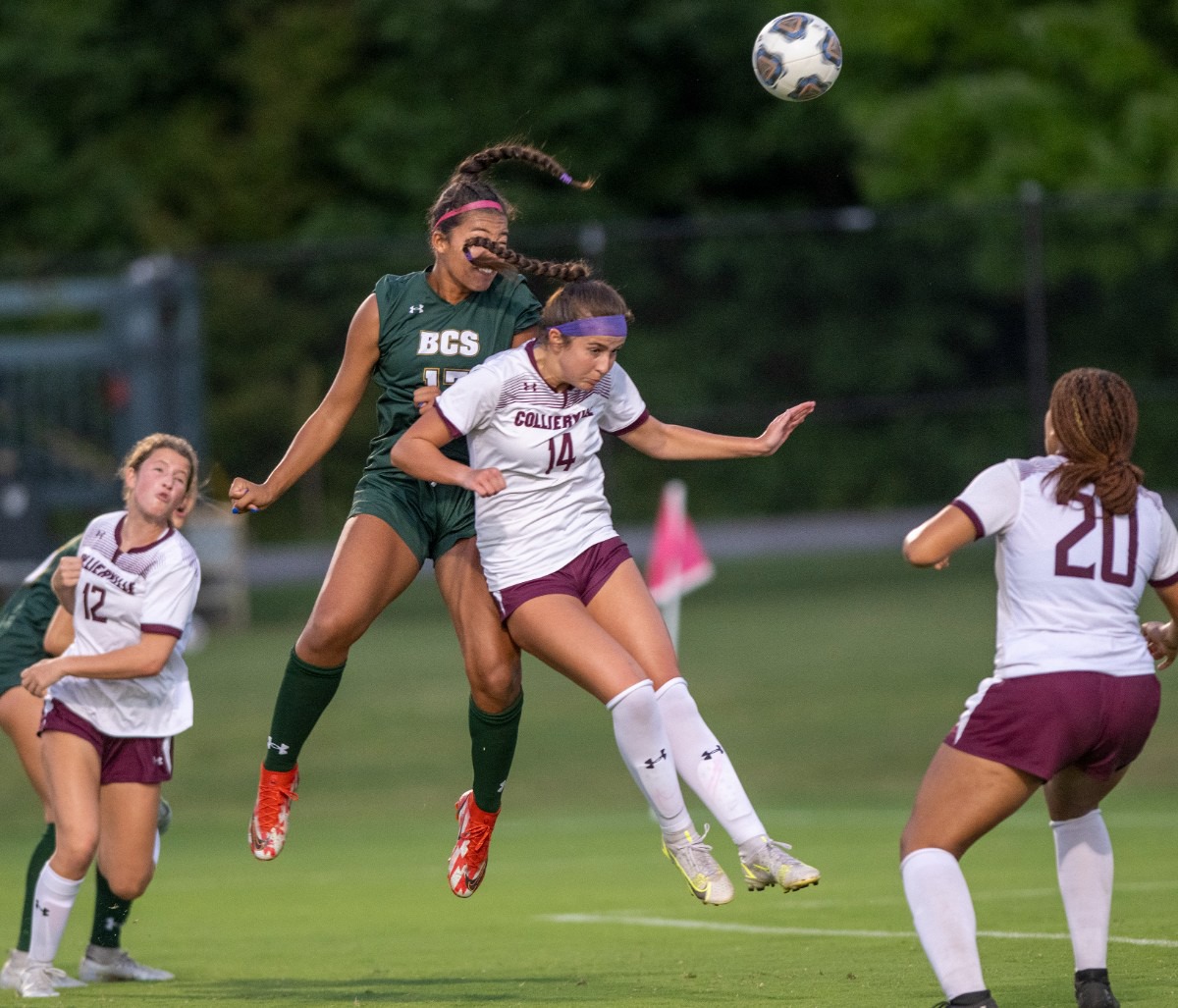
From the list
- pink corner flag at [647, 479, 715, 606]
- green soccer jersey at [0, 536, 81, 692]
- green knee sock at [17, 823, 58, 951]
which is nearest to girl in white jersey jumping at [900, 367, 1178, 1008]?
green knee sock at [17, 823, 58, 951]

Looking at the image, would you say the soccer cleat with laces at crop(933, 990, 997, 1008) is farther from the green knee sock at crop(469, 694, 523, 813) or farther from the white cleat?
the white cleat

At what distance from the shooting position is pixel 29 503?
61.2 feet

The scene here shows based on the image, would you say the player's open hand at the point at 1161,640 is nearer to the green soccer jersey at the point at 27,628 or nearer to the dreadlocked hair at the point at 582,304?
the dreadlocked hair at the point at 582,304

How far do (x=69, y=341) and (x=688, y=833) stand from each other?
51.1ft

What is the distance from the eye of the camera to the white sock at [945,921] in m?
5.16

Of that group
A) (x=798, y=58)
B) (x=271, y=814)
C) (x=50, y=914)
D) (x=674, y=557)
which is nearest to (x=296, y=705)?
(x=271, y=814)

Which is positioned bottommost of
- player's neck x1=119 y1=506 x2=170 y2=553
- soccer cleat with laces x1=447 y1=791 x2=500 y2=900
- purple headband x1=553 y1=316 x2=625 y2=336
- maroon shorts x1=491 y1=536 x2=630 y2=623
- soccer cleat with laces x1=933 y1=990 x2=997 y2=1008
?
soccer cleat with laces x1=447 y1=791 x2=500 y2=900

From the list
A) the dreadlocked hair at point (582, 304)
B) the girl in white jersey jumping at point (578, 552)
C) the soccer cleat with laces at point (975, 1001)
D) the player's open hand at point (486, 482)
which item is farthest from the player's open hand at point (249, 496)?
the soccer cleat with laces at point (975, 1001)

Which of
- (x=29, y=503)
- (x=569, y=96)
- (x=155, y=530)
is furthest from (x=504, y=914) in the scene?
(x=569, y=96)

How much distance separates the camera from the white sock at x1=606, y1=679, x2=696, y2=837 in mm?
6246

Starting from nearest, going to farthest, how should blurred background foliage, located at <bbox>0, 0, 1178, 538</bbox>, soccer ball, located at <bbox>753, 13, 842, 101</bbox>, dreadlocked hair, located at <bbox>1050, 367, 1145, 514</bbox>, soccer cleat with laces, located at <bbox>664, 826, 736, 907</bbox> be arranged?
dreadlocked hair, located at <bbox>1050, 367, 1145, 514</bbox> < soccer cleat with laces, located at <bbox>664, 826, 736, 907</bbox> < soccer ball, located at <bbox>753, 13, 842, 101</bbox> < blurred background foliage, located at <bbox>0, 0, 1178, 538</bbox>

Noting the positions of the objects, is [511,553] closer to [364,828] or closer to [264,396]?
[364,828]

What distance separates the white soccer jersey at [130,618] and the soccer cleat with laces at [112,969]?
1051mm

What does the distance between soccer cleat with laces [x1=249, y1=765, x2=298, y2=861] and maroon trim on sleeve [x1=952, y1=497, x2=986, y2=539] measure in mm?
2875
